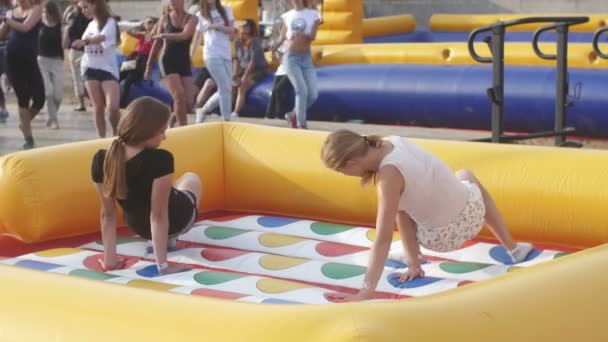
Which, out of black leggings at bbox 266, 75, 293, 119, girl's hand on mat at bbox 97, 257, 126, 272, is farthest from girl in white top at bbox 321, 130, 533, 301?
black leggings at bbox 266, 75, 293, 119

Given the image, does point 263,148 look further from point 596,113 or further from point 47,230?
point 596,113

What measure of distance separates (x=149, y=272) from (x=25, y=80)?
437cm

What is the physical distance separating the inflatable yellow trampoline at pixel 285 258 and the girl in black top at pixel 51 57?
4063 millimetres

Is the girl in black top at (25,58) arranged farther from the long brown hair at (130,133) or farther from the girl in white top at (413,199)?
the girl in white top at (413,199)

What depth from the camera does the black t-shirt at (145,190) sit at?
15.6 ft

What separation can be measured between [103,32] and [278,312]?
525 cm

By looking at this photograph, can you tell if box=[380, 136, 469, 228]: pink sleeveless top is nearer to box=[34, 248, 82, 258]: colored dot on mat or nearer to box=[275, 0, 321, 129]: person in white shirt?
box=[34, 248, 82, 258]: colored dot on mat

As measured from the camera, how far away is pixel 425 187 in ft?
14.5

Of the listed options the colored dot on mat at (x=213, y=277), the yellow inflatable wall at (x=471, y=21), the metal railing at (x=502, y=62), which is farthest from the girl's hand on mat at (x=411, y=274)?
the yellow inflatable wall at (x=471, y=21)

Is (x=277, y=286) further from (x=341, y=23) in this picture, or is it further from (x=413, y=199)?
(x=341, y=23)

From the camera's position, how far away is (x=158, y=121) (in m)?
4.71

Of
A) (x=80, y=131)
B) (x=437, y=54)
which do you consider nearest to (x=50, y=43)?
(x=80, y=131)

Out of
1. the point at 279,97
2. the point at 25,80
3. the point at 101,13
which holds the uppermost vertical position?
the point at 101,13

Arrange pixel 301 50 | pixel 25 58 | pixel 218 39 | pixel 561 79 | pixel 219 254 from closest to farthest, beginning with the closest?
pixel 219 254 < pixel 561 79 < pixel 218 39 < pixel 25 58 < pixel 301 50
